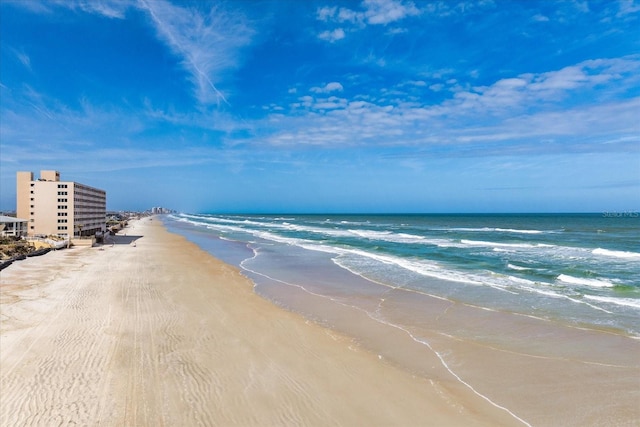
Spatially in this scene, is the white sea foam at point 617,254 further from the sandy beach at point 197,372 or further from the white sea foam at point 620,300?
the sandy beach at point 197,372

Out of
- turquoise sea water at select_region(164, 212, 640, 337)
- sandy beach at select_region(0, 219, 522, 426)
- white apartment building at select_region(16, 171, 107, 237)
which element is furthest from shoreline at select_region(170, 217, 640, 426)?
white apartment building at select_region(16, 171, 107, 237)

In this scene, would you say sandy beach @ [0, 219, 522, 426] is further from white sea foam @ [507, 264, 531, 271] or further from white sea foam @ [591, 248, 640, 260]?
white sea foam @ [591, 248, 640, 260]

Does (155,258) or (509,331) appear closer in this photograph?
(509,331)

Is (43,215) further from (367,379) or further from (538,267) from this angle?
(538,267)

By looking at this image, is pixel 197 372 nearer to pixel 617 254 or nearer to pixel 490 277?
pixel 490 277

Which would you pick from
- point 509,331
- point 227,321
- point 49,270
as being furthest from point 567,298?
point 49,270

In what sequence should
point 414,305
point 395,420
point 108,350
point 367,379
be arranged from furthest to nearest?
point 414,305, point 108,350, point 367,379, point 395,420

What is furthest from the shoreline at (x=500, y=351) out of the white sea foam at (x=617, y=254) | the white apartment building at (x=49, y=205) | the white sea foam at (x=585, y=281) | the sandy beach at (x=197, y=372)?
the white apartment building at (x=49, y=205)
